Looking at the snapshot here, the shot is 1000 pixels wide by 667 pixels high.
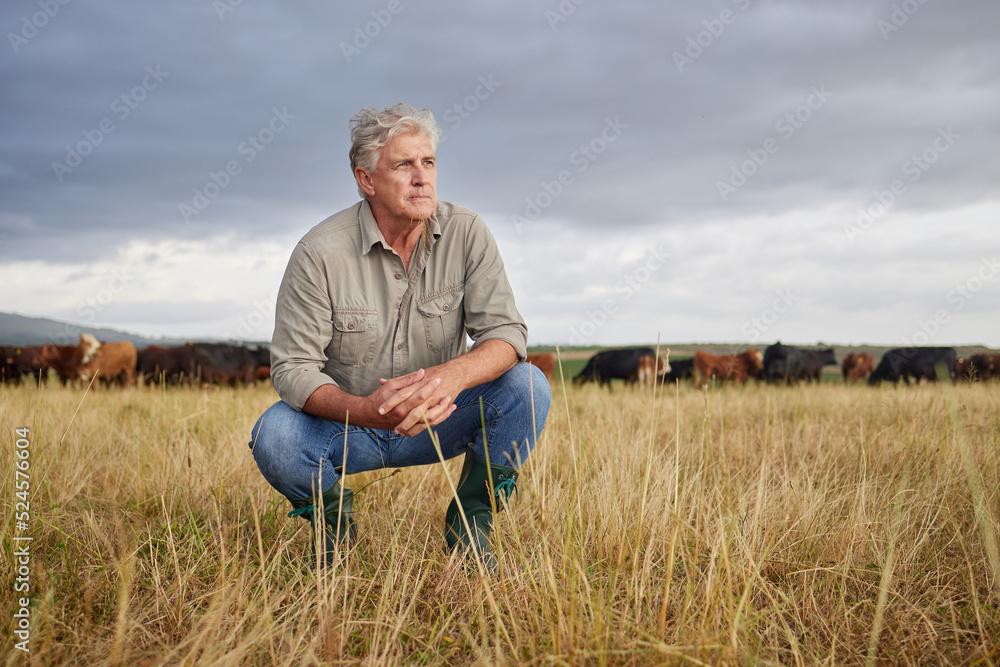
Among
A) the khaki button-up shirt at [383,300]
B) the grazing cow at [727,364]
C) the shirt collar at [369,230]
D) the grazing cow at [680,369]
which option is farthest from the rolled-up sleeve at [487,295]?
the grazing cow at [680,369]

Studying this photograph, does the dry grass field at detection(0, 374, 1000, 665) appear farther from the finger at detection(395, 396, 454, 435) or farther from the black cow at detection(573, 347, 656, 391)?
the black cow at detection(573, 347, 656, 391)

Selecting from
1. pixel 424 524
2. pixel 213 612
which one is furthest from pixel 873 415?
pixel 213 612

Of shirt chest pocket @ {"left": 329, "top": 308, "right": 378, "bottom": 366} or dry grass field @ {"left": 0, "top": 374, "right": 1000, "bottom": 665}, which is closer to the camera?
dry grass field @ {"left": 0, "top": 374, "right": 1000, "bottom": 665}

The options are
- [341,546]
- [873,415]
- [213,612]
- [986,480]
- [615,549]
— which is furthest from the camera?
[873,415]

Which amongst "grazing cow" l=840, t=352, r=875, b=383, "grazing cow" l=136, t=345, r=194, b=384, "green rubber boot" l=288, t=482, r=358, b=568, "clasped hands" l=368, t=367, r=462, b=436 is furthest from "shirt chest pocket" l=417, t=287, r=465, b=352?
"grazing cow" l=840, t=352, r=875, b=383

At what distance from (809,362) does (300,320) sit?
21.9 meters

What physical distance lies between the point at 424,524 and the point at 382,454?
398 mm

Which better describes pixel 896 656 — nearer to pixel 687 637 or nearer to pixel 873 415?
pixel 687 637

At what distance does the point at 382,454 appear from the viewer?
2.77 meters

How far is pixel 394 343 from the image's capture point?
285 cm

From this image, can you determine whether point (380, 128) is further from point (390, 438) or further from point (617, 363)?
point (617, 363)

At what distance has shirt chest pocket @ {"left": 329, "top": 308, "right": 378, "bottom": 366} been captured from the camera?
2.80m

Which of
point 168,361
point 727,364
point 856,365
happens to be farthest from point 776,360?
point 168,361

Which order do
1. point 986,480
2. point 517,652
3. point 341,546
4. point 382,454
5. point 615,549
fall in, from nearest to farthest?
point 517,652 < point 615,549 < point 341,546 < point 382,454 < point 986,480
